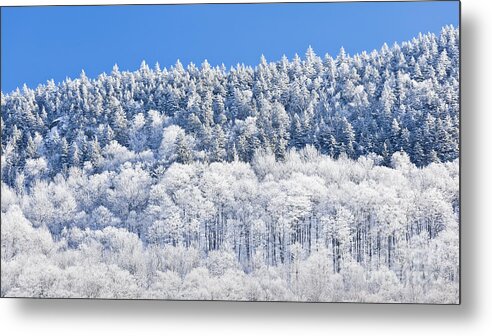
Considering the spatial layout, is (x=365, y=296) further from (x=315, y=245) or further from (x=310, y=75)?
(x=310, y=75)

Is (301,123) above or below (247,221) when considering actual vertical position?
above

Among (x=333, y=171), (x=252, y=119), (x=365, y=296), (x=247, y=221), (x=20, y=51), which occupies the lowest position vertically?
(x=365, y=296)

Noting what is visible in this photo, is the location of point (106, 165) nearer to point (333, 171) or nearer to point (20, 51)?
point (20, 51)

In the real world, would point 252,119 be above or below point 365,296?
above

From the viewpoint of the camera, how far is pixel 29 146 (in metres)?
4.14

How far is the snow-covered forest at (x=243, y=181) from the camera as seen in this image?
12.9 ft

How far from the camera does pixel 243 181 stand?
13.2 feet

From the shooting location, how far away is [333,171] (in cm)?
399

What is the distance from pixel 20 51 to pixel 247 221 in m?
1.46

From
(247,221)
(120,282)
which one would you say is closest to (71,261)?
(120,282)

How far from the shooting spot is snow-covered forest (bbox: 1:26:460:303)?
3.94 metres

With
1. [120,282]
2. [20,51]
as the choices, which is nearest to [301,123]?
[120,282]

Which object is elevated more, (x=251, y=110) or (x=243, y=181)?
(x=251, y=110)

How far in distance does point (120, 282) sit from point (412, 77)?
1.78m
